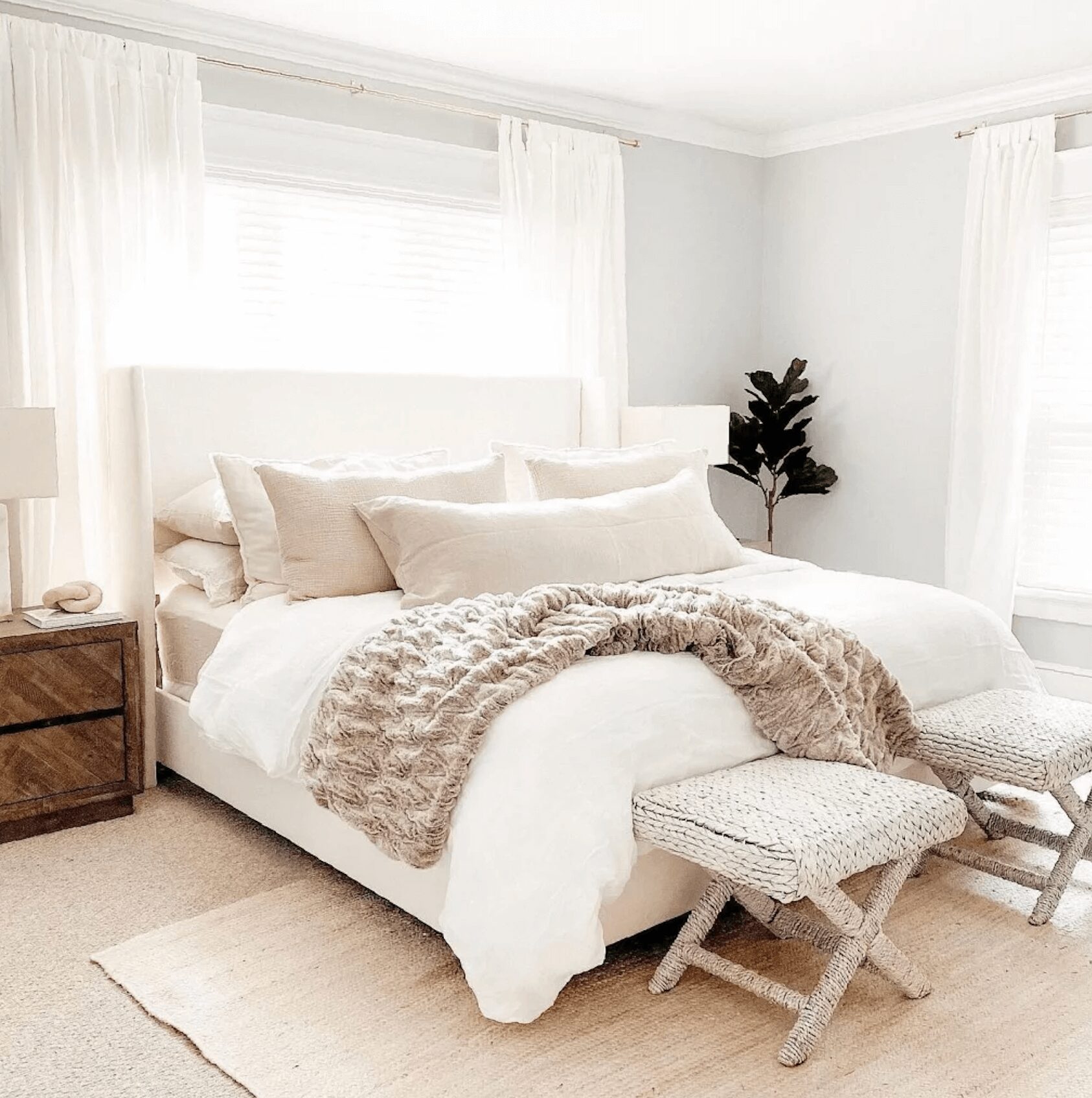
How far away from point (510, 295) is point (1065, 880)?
2.96 metres

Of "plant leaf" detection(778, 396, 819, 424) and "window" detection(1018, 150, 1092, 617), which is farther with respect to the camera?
"plant leaf" detection(778, 396, 819, 424)

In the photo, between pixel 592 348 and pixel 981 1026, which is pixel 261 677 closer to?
pixel 981 1026

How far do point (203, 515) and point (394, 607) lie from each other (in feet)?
2.73

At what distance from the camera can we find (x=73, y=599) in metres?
3.24

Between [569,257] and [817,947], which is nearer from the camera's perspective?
[817,947]

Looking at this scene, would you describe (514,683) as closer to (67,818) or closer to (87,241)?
(67,818)

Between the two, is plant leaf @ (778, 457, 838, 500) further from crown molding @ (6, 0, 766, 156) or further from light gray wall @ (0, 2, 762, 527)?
crown molding @ (6, 0, 766, 156)

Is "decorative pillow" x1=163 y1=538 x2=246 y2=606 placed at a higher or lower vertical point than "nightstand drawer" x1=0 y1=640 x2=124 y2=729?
higher

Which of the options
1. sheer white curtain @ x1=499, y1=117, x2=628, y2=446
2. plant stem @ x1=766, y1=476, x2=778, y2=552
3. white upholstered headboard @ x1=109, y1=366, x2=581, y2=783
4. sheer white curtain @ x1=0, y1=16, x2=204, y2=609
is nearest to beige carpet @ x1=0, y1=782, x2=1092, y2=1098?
Result: white upholstered headboard @ x1=109, y1=366, x2=581, y2=783

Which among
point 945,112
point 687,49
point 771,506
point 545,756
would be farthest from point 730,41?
point 545,756

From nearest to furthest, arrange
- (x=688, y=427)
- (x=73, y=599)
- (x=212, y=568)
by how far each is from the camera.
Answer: (x=73, y=599) < (x=212, y=568) < (x=688, y=427)

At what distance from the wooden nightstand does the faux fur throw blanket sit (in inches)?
34.6

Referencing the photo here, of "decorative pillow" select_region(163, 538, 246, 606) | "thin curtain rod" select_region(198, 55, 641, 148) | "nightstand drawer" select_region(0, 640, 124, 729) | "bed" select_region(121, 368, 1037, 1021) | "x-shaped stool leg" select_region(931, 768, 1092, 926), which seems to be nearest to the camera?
"bed" select_region(121, 368, 1037, 1021)

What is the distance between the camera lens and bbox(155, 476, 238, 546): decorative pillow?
337 centimetres
